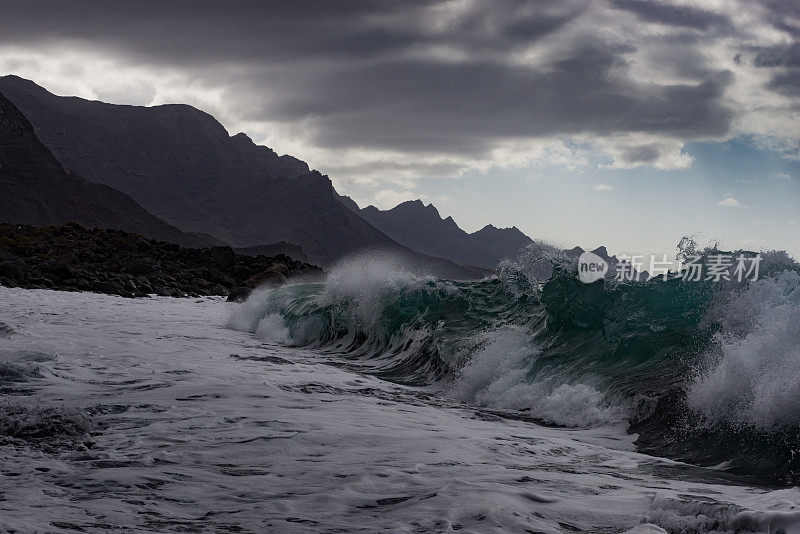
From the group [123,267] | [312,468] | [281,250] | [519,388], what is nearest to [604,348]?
[519,388]

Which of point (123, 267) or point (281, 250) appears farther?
point (281, 250)

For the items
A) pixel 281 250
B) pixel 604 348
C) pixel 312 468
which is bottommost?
pixel 312 468

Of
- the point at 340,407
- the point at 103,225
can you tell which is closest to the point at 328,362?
the point at 340,407

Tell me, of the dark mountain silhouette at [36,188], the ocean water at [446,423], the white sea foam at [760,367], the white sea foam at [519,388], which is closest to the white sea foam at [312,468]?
the ocean water at [446,423]

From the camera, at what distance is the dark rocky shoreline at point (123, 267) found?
24.7 m

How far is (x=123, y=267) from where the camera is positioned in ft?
100

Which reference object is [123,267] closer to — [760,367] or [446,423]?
[446,423]

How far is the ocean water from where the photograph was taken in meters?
4.10

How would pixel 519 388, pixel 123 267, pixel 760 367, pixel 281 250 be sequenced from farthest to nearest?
pixel 281 250 < pixel 123 267 < pixel 519 388 < pixel 760 367

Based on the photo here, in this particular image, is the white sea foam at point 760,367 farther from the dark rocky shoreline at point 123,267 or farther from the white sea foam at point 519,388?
the dark rocky shoreline at point 123,267

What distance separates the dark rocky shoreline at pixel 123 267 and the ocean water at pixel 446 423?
40.8ft

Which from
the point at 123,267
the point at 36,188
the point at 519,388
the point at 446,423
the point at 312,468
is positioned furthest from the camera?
the point at 36,188

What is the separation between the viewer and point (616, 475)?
17.5 ft

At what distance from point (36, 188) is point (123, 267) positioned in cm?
8830
